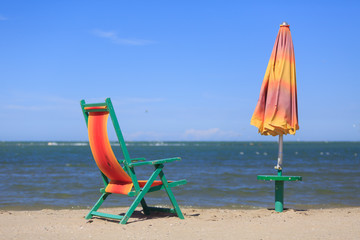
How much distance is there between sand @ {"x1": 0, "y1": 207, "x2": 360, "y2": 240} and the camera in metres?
4.51

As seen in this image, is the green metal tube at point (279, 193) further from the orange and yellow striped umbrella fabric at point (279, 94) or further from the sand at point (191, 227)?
the orange and yellow striped umbrella fabric at point (279, 94)

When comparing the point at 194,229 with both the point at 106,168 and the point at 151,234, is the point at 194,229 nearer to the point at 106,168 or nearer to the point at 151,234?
the point at 151,234

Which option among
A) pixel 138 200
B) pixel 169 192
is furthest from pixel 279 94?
pixel 138 200

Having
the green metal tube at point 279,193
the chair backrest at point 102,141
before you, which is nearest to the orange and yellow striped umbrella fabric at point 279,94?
the green metal tube at point 279,193

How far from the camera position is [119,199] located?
8.94 meters

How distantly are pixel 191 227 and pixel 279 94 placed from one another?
6.98 feet

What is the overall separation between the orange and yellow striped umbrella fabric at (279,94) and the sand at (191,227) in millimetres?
1202

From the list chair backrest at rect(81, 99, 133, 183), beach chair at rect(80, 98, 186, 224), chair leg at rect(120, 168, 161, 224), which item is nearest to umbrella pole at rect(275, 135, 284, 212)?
beach chair at rect(80, 98, 186, 224)

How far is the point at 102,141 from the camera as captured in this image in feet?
16.3

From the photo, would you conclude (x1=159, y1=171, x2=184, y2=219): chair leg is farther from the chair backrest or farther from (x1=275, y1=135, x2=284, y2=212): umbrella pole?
(x1=275, y1=135, x2=284, y2=212): umbrella pole

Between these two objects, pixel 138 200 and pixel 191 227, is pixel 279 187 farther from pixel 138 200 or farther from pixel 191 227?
pixel 138 200

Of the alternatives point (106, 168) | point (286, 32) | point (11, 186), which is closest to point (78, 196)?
point (11, 186)

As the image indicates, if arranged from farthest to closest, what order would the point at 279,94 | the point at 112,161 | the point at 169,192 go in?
the point at 279,94, the point at 169,192, the point at 112,161

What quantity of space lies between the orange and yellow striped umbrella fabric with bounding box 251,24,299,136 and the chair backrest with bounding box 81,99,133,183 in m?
2.01
